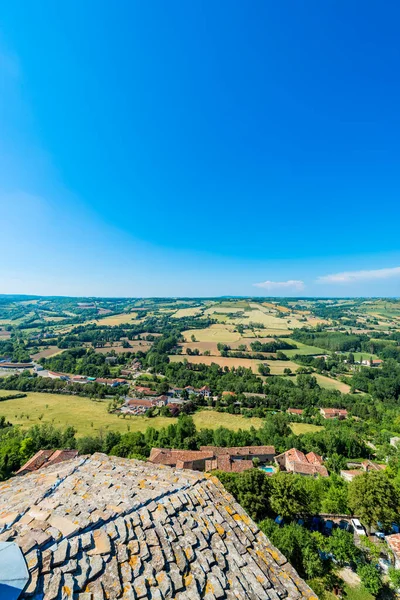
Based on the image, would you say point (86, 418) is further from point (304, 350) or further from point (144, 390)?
point (304, 350)

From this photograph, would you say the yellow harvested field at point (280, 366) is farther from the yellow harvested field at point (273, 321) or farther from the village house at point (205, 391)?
the yellow harvested field at point (273, 321)

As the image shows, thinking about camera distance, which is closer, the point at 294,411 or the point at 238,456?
the point at 238,456

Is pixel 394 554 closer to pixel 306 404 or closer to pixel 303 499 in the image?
pixel 303 499

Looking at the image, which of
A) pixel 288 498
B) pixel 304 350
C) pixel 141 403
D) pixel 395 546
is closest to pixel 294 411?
pixel 141 403

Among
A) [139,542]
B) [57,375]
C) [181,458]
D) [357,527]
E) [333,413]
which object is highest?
[139,542]

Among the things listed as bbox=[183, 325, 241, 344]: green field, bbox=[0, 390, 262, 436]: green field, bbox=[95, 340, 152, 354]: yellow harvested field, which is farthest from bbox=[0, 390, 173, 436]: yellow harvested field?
bbox=[183, 325, 241, 344]: green field

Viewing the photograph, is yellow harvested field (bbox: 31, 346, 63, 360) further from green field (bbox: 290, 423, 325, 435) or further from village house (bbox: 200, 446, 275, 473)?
green field (bbox: 290, 423, 325, 435)

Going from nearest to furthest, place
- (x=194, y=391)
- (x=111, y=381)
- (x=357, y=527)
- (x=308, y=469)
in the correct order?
(x=357, y=527) < (x=308, y=469) < (x=194, y=391) < (x=111, y=381)

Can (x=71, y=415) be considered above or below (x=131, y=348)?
below
